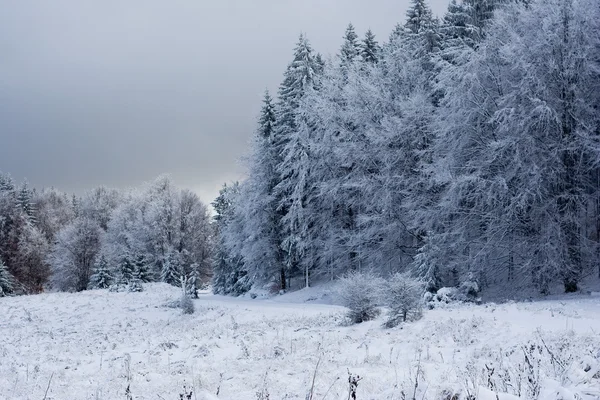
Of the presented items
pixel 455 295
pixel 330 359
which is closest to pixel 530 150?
pixel 455 295

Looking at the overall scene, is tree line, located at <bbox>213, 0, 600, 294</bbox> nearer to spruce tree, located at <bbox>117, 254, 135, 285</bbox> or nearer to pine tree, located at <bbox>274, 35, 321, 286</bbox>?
pine tree, located at <bbox>274, 35, 321, 286</bbox>

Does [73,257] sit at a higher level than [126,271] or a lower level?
higher

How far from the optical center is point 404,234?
25828 mm

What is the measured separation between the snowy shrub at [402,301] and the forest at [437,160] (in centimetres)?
286

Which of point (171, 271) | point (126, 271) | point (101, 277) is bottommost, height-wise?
point (101, 277)

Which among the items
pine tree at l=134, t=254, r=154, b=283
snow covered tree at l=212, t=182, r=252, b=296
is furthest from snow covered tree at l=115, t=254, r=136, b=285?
snow covered tree at l=212, t=182, r=252, b=296

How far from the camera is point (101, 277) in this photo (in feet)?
146

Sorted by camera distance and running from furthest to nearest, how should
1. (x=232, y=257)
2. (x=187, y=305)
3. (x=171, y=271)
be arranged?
(x=171, y=271) < (x=232, y=257) < (x=187, y=305)

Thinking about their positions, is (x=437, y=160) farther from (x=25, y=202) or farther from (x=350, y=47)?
(x=25, y=202)

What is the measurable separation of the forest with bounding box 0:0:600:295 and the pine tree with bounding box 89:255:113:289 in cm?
15

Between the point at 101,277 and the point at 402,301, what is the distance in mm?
38963

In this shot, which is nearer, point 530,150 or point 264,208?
point 530,150

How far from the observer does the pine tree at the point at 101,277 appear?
4422 centimetres

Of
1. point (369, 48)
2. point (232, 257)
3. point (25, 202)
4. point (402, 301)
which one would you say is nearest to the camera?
point (402, 301)
